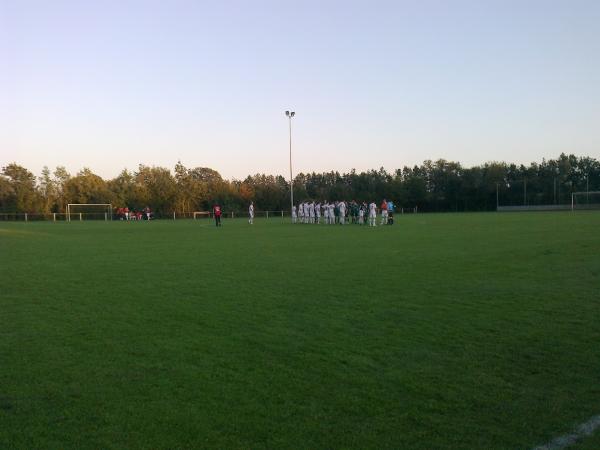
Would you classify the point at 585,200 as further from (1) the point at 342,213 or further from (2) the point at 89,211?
(2) the point at 89,211

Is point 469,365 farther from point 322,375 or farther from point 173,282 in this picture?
point 173,282

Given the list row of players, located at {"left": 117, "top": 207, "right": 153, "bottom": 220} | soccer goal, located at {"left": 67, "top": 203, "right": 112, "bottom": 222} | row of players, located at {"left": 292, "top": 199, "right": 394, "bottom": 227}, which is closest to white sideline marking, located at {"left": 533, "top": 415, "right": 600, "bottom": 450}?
row of players, located at {"left": 292, "top": 199, "right": 394, "bottom": 227}

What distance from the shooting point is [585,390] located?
4.57 meters

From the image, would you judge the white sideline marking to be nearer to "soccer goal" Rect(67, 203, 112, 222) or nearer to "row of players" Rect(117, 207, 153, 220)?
"row of players" Rect(117, 207, 153, 220)

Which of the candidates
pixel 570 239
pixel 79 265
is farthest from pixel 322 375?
pixel 570 239

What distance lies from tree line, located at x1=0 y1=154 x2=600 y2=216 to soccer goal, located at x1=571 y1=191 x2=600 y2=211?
3.51m

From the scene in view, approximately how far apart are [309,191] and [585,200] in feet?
148

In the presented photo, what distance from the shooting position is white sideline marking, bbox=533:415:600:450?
11.8ft

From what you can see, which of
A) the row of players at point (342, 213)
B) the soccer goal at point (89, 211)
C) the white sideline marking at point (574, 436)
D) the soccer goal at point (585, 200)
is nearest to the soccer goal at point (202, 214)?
the soccer goal at point (89, 211)

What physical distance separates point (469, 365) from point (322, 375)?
146 centimetres

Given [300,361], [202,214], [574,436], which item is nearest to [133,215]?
[202,214]

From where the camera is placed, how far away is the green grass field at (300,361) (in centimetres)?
388

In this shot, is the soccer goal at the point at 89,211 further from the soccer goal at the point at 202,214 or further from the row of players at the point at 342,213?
the row of players at the point at 342,213

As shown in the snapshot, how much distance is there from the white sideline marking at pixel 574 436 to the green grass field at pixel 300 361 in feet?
0.21
